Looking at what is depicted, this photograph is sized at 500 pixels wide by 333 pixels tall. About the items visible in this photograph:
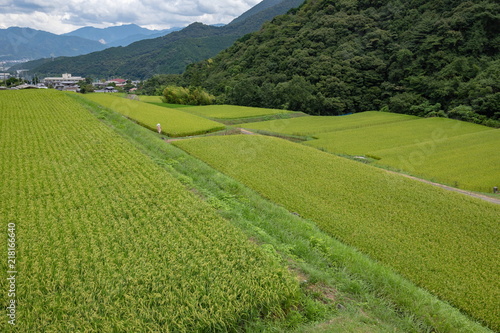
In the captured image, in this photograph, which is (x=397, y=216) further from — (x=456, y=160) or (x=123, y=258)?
(x=456, y=160)

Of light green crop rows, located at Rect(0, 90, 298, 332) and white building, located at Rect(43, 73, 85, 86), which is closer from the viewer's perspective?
light green crop rows, located at Rect(0, 90, 298, 332)

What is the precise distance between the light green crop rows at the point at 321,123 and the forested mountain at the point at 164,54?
347 feet

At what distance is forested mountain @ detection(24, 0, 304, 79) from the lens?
5595 inches

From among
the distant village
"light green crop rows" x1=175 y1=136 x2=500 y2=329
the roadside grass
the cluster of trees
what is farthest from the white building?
the roadside grass

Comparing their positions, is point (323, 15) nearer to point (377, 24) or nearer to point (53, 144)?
point (377, 24)

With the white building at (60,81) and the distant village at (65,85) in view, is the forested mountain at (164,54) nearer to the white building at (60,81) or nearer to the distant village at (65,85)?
the white building at (60,81)

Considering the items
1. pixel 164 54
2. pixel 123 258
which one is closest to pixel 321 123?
pixel 123 258

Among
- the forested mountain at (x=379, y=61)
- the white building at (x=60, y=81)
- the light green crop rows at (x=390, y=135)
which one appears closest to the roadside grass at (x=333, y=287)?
the light green crop rows at (x=390, y=135)

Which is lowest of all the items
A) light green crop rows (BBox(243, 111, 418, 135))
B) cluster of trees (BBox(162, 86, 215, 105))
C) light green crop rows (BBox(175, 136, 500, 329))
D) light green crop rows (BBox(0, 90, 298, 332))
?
light green crop rows (BBox(175, 136, 500, 329))

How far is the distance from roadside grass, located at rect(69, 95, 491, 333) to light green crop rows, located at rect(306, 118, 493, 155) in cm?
1456

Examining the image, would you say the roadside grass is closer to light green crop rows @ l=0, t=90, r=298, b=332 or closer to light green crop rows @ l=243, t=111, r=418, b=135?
light green crop rows @ l=0, t=90, r=298, b=332

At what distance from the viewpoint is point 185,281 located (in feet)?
19.2

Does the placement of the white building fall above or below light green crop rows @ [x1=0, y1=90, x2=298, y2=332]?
above

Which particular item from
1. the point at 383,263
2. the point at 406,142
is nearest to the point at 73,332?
the point at 383,263
